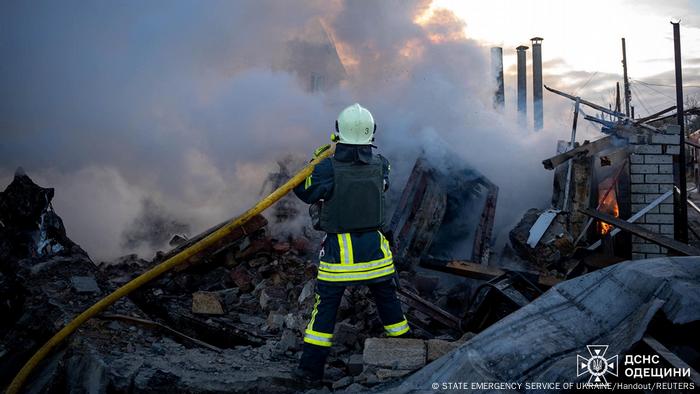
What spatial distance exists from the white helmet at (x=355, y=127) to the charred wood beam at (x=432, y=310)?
5.29 feet

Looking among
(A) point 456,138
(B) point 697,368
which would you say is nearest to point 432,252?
(A) point 456,138

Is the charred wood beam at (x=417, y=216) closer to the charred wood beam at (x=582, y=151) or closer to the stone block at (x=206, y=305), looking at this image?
the charred wood beam at (x=582, y=151)

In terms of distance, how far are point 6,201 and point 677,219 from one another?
7.89 metres

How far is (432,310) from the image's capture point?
4.71m

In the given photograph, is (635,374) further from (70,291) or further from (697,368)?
(70,291)

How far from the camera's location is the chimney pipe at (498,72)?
1736cm

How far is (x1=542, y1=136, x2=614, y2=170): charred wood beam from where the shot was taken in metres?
6.77

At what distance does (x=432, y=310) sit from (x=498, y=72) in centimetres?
1446

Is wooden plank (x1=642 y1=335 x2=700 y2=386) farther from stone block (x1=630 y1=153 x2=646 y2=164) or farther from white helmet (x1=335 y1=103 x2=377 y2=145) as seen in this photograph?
stone block (x1=630 y1=153 x2=646 y2=164)

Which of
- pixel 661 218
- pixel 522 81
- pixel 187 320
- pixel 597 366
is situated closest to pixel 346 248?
pixel 597 366

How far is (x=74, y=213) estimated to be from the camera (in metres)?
7.29

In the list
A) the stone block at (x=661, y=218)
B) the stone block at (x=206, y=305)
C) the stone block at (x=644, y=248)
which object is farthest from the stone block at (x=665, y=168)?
the stone block at (x=206, y=305)

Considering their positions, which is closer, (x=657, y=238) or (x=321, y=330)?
(x=321, y=330)

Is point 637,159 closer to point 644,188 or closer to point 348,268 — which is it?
point 644,188
